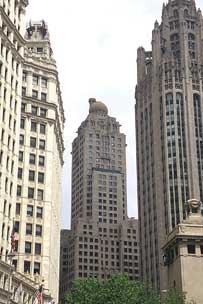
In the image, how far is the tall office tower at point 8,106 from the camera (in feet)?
252

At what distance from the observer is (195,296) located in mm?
82125

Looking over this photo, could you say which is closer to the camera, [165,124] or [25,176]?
[25,176]

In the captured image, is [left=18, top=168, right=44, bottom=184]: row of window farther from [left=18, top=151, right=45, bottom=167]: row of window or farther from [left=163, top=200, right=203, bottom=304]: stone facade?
[left=163, top=200, right=203, bottom=304]: stone facade

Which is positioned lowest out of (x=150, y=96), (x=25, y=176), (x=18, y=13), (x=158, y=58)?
(x=25, y=176)

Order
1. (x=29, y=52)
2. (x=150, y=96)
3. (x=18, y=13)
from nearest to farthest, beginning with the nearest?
(x=18, y=13), (x=29, y=52), (x=150, y=96)

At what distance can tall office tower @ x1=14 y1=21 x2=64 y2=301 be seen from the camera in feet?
299

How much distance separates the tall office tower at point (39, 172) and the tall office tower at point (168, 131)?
212 feet

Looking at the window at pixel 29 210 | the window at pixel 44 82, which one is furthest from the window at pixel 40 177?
the window at pixel 44 82

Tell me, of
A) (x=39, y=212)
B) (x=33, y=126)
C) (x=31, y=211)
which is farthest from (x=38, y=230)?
(x=33, y=126)

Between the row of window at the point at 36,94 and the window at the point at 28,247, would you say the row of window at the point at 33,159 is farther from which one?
the window at the point at 28,247

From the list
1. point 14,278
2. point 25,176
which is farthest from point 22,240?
point 14,278

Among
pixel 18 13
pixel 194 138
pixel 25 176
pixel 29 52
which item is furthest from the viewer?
pixel 194 138

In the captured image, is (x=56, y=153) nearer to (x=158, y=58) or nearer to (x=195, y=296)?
(x=195, y=296)

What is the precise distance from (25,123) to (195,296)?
39527 millimetres
